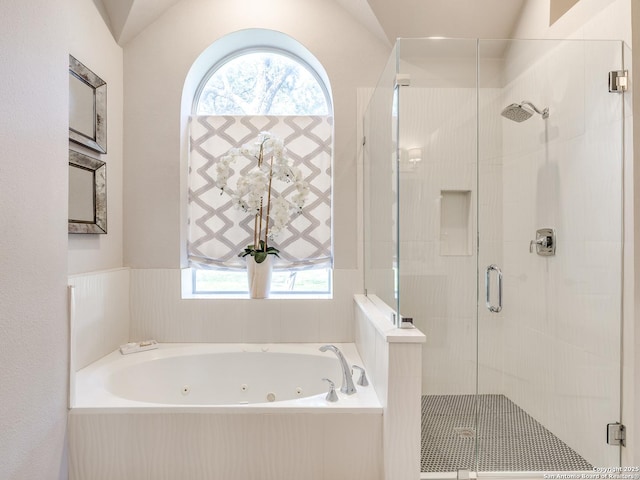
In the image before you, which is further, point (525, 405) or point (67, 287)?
point (525, 405)

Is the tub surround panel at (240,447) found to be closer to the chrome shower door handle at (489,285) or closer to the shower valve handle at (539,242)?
the chrome shower door handle at (489,285)

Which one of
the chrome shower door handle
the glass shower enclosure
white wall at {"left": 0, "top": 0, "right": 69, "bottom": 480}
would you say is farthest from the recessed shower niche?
white wall at {"left": 0, "top": 0, "right": 69, "bottom": 480}

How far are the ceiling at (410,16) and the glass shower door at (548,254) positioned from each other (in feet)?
2.24

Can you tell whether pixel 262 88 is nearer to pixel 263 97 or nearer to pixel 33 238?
pixel 263 97

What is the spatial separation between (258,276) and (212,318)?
15.2 inches

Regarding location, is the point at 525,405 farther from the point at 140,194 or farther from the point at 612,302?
the point at 140,194

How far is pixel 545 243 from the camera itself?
1.85m

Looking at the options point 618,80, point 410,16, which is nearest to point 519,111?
point 618,80

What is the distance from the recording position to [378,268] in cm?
207

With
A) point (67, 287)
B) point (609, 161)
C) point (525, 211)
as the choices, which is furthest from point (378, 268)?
point (67, 287)

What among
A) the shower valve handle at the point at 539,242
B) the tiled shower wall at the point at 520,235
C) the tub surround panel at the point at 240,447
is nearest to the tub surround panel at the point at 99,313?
the tub surround panel at the point at 240,447

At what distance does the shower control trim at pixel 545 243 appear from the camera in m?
1.84

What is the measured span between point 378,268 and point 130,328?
1579mm

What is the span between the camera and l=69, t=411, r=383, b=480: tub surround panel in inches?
62.6
